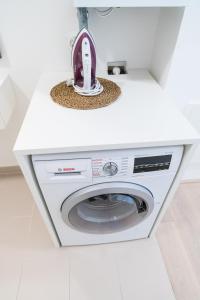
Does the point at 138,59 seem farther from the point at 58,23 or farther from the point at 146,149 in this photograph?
the point at 146,149

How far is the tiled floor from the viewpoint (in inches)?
44.9

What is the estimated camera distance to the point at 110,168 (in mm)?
840

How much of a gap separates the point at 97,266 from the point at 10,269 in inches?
21.1

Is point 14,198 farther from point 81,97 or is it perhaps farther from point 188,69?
point 188,69

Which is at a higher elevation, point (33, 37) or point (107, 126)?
point (33, 37)

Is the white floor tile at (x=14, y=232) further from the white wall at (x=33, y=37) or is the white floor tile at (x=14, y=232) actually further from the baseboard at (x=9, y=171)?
the white wall at (x=33, y=37)

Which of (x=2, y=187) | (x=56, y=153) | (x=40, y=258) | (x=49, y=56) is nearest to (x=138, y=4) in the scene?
(x=49, y=56)

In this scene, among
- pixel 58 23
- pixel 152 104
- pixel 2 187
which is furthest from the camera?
pixel 2 187

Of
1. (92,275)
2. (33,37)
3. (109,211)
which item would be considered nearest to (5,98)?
(33,37)

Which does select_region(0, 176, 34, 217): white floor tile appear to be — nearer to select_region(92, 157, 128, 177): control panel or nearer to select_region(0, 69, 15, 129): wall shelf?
select_region(0, 69, 15, 129): wall shelf

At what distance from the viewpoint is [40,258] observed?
128cm

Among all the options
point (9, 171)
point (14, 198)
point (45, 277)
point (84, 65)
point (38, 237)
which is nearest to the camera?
point (84, 65)

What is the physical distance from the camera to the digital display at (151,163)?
84 centimetres

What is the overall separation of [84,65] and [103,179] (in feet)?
1.85
